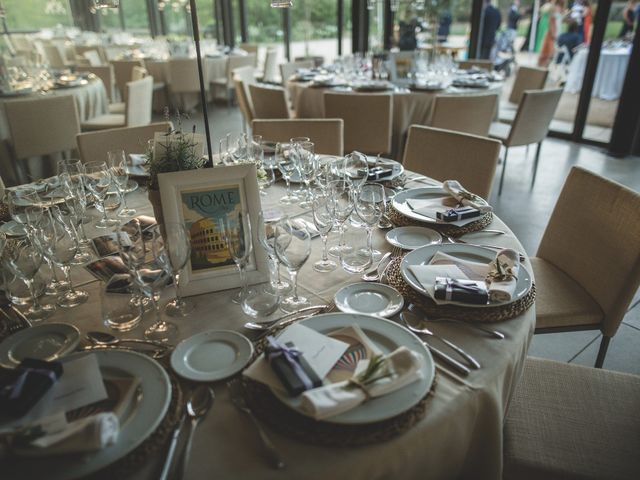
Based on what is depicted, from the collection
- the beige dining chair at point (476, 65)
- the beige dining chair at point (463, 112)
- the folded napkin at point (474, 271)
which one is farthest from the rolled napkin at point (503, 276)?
the beige dining chair at point (476, 65)

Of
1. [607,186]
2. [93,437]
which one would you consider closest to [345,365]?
[93,437]

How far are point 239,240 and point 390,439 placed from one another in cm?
63

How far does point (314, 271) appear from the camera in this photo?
138 centimetres

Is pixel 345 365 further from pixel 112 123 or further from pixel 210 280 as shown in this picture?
pixel 112 123

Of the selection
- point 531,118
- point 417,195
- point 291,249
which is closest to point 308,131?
point 417,195

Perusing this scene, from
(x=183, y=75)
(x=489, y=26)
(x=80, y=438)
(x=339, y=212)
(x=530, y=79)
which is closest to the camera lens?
(x=80, y=438)

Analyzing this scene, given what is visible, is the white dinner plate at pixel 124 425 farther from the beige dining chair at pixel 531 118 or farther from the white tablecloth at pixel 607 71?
the white tablecloth at pixel 607 71

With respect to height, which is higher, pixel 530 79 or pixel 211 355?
pixel 530 79

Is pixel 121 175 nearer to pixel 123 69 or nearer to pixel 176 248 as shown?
pixel 176 248

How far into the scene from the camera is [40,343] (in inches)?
42.8

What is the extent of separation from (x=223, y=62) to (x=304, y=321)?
7.12 meters

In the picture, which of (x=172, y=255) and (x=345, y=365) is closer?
(x=345, y=365)

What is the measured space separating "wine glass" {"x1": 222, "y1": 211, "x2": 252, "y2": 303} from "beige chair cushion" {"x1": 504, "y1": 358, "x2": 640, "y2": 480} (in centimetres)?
78

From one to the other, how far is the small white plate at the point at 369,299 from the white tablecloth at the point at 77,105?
11.4 feet
